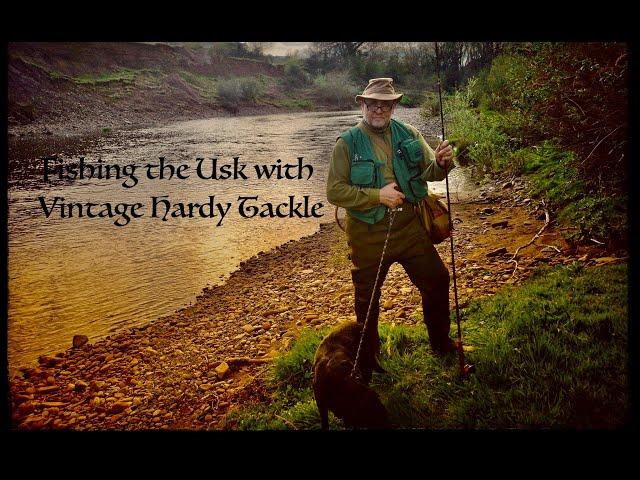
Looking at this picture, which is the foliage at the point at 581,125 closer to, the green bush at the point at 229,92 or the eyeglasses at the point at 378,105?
the eyeglasses at the point at 378,105

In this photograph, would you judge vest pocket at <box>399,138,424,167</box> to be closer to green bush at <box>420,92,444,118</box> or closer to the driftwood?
the driftwood

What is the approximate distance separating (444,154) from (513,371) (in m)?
1.58

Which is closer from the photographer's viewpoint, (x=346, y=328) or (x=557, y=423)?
(x=557, y=423)

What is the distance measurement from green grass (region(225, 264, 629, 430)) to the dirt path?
0.38 meters

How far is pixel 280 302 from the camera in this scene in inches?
181

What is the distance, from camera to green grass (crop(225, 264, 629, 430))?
2391 millimetres

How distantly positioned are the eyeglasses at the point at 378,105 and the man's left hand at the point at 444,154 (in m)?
0.47

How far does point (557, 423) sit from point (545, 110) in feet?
13.0

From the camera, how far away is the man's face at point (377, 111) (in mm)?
2688

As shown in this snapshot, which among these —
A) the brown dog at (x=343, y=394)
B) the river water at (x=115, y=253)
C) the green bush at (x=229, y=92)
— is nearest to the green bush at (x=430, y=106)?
the river water at (x=115, y=253)

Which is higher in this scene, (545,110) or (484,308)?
(545,110)

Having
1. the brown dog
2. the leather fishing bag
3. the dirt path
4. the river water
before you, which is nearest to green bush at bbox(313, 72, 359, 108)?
the river water
